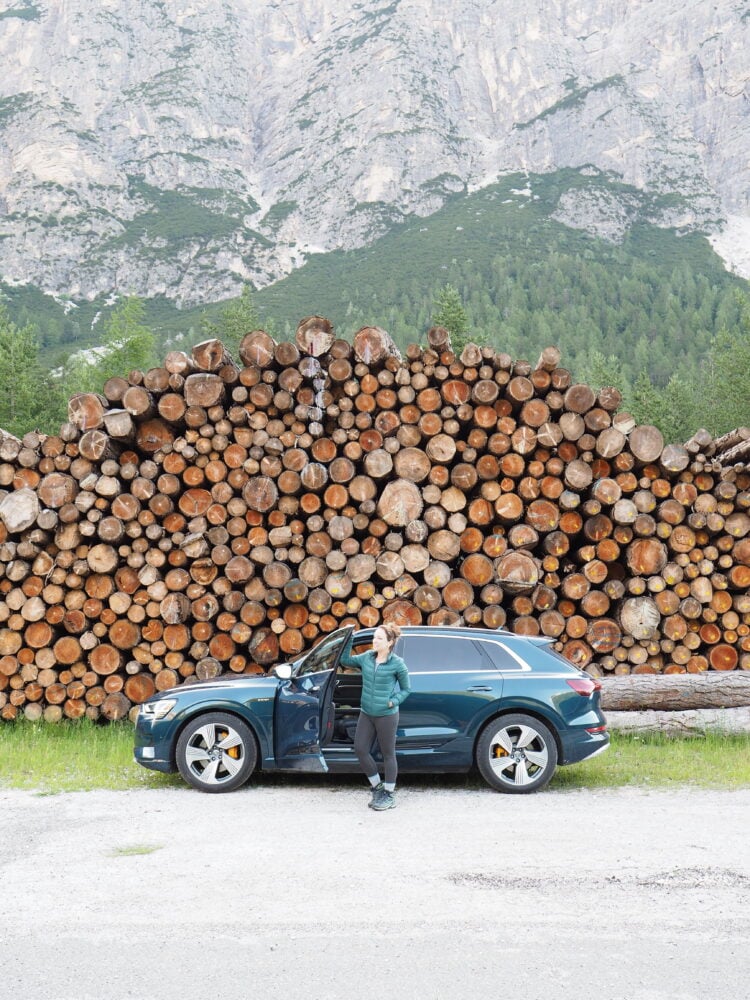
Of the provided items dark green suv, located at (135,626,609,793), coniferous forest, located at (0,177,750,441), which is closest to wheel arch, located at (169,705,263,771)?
dark green suv, located at (135,626,609,793)

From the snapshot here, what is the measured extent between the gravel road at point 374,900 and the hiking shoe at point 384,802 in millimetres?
80

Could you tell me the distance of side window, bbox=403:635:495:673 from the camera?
7305 mm

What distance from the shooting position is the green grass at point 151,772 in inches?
293

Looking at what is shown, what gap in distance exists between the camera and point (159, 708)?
23.4 feet

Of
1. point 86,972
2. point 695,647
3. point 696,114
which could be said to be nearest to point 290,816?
point 86,972

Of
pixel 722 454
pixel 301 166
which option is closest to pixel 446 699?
pixel 722 454

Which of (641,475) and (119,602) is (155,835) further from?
(641,475)

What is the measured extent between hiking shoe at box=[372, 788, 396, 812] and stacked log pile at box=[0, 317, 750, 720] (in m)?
3.63

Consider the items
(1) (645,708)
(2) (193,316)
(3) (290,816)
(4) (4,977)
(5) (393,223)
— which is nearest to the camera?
(4) (4,977)

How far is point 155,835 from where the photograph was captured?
18.4 ft

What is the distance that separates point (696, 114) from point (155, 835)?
8895 inches

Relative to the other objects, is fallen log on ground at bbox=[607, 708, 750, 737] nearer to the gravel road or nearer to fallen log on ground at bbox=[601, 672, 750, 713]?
fallen log on ground at bbox=[601, 672, 750, 713]

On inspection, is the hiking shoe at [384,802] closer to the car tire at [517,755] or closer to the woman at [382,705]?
the woman at [382,705]

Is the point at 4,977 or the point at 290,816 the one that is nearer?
the point at 4,977
